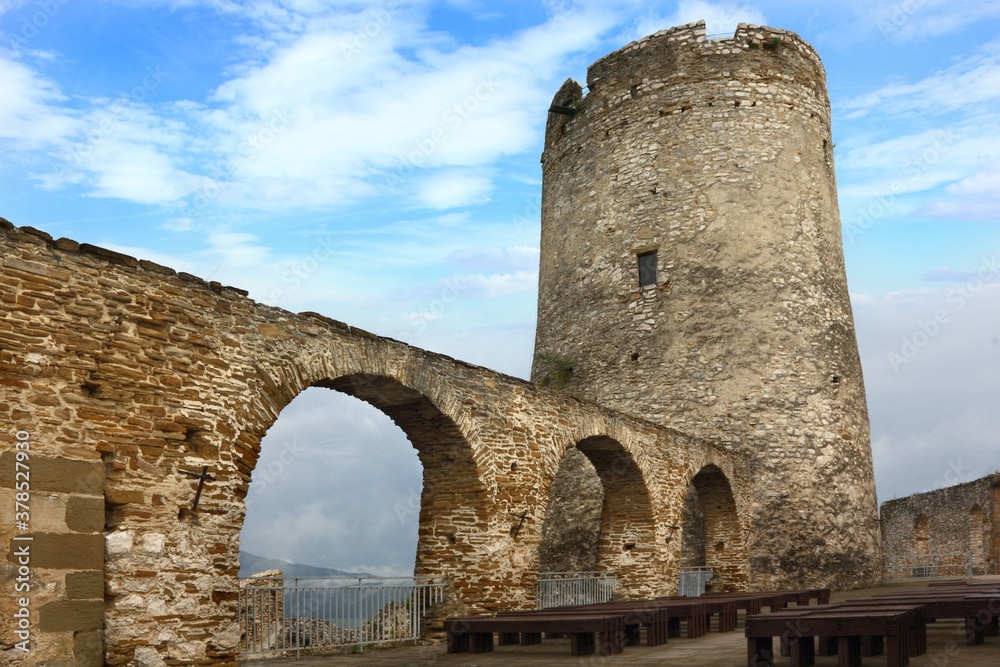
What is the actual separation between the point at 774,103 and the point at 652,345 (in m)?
5.26

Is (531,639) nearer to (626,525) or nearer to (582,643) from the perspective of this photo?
(582,643)

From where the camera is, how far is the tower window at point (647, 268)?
17578 mm

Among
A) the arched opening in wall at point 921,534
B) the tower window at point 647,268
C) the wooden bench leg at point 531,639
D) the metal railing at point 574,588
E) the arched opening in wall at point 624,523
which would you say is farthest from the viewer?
the arched opening in wall at point 921,534

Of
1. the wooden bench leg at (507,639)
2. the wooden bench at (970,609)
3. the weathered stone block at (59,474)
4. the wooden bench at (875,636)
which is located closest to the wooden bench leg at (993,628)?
the wooden bench at (970,609)

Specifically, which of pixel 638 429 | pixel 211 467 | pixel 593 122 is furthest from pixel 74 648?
pixel 593 122

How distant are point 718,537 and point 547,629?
28.1ft

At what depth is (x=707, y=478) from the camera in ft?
51.8

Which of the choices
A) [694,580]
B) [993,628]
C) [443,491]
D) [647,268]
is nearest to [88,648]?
[443,491]

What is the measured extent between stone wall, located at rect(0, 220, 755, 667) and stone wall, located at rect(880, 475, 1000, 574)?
47.6ft

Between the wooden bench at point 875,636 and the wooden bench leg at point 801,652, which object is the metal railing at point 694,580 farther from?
the wooden bench leg at point 801,652

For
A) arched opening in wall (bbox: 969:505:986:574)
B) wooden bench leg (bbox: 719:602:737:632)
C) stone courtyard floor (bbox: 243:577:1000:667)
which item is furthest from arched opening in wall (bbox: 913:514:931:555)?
stone courtyard floor (bbox: 243:577:1000:667)

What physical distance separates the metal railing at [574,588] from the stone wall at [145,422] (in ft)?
5.97

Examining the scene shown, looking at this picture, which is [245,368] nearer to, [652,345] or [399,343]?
[399,343]

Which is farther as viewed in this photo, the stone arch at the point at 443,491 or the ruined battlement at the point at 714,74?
the ruined battlement at the point at 714,74
